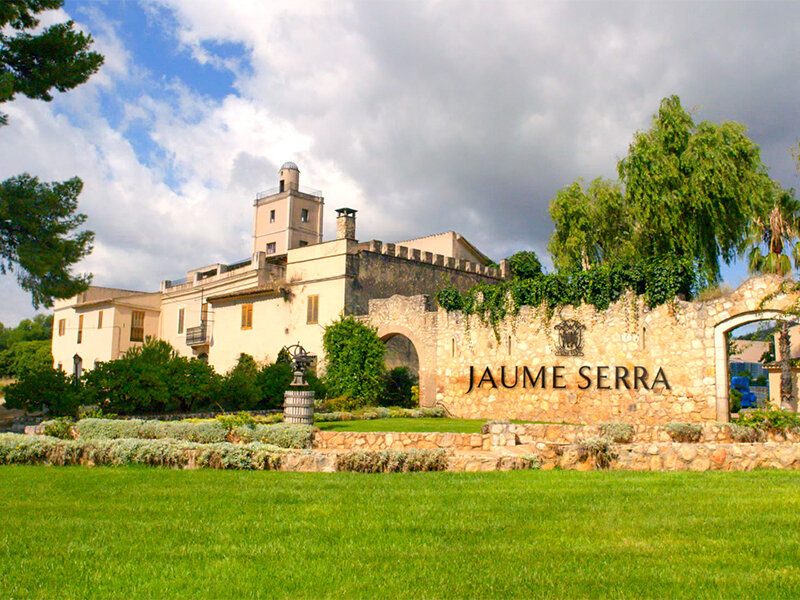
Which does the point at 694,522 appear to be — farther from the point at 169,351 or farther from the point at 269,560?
the point at 169,351

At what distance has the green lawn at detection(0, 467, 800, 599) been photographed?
163 inches

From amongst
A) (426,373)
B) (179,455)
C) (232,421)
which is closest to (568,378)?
(426,373)

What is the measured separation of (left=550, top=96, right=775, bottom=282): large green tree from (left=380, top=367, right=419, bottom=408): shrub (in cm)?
939

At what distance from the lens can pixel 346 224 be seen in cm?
2614

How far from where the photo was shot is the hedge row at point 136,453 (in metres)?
9.91

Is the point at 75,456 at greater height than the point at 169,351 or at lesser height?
lesser

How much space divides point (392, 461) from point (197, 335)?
2657cm

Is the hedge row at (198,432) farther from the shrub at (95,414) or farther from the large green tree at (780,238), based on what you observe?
the large green tree at (780,238)

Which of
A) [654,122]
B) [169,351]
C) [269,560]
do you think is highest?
[654,122]

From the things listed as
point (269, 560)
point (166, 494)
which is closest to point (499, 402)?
point (166, 494)

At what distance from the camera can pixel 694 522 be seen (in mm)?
5684

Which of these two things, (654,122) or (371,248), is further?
(371,248)

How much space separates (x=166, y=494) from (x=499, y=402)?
14.7 m

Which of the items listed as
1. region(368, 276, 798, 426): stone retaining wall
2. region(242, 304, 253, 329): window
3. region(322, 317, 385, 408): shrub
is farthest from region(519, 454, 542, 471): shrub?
region(242, 304, 253, 329): window
